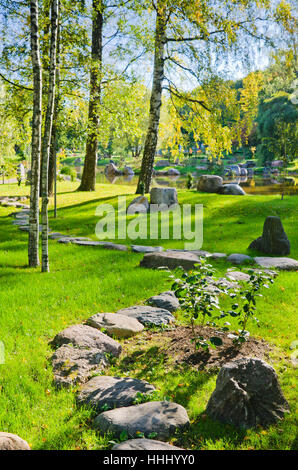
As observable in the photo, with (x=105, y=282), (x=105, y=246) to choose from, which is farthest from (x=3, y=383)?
(x=105, y=246)

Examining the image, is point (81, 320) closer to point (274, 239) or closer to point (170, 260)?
point (170, 260)

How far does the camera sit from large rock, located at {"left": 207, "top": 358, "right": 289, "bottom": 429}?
345cm

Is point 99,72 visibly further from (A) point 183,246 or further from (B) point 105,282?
(B) point 105,282

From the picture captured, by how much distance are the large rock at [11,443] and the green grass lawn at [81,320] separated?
0.18 meters

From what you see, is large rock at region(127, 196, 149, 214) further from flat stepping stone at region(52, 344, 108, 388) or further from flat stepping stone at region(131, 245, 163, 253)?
flat stepping stone at region(52, 344, 108, 388)

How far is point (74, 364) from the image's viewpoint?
4383mm

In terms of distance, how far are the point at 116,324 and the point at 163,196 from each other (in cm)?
1001

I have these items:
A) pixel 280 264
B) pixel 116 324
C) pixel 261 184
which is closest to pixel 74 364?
pixel 116 324

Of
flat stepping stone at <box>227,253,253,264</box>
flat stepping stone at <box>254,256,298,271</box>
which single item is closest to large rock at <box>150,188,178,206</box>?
flat stepping stone at <box>227,253,253,264</box>

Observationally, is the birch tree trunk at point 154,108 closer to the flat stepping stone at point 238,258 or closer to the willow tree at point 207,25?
the willow tree at point 207,25

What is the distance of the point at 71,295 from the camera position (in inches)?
260

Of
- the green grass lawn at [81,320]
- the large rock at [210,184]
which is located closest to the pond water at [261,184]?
the large rock at [210,184]

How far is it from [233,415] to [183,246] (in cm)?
707

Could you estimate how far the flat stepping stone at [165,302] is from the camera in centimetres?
637
